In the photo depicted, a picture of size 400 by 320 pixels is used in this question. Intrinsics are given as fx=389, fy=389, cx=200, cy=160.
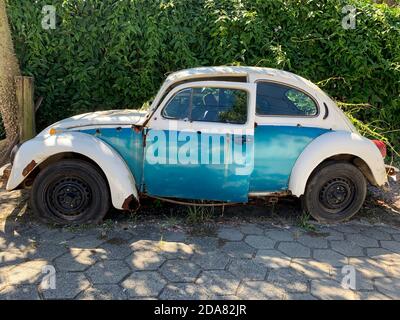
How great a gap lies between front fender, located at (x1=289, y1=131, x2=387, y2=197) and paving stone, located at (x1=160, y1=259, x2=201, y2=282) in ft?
5.09

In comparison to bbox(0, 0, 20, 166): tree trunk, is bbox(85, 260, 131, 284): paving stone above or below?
below

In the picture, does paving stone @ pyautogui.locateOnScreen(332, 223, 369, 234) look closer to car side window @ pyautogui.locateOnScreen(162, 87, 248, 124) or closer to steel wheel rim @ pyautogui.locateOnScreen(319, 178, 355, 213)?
steel wheel rim @ pyautogui.locateOnScreen(319, 178, 355, 213)

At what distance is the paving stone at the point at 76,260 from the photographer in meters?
3.69

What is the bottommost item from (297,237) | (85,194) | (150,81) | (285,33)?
(297,237)

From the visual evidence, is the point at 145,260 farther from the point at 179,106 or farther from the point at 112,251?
the point at 179,106

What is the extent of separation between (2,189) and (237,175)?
11.2 ft

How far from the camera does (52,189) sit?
447 cm

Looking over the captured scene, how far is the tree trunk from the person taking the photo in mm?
5680

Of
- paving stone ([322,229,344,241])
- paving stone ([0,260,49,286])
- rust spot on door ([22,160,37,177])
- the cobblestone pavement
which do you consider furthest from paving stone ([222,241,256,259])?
rust spot on door ([22,160,37,177])

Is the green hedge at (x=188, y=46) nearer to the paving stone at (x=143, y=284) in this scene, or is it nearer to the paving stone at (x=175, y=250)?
the paving stone at (x=175, y=250)

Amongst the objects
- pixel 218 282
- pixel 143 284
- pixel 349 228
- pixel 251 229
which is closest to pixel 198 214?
pixel 251 229

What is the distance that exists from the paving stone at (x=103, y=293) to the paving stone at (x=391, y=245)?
9.42 feet

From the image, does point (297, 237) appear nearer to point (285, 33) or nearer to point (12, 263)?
point (12, 263)
